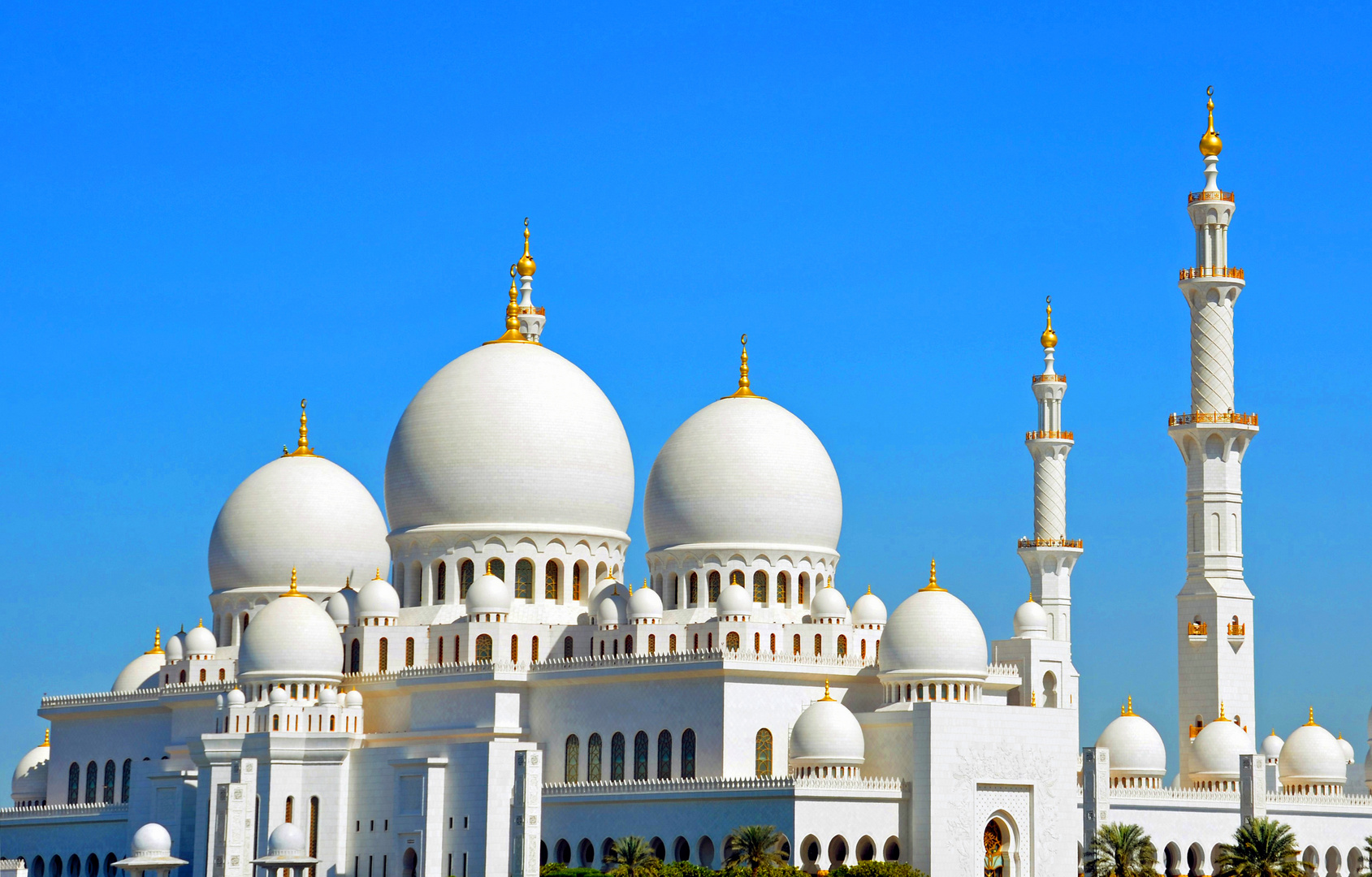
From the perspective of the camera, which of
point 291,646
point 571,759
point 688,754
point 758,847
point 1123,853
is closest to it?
point 758,847

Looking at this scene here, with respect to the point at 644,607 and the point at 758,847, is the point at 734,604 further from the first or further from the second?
the point at 758,847

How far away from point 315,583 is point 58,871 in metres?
11.1

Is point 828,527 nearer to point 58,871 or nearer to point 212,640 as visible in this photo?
point 212,640

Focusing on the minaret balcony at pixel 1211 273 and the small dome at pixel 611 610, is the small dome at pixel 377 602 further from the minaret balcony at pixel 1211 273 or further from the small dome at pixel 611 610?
the minaret balcony at pixel 1211 273

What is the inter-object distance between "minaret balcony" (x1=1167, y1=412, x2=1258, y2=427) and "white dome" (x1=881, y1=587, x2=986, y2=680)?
14.0m

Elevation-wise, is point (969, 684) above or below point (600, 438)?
below

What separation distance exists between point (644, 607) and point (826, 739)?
8.04 m

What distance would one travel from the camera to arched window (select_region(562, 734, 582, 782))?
6253 centimetres

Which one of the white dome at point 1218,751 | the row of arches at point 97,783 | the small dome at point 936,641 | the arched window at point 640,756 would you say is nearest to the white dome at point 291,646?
the row of arches at point 97,783

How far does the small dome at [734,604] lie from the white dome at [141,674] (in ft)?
64.7

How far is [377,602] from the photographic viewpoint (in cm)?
6619

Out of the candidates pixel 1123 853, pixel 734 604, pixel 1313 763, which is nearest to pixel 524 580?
pixel 734 604

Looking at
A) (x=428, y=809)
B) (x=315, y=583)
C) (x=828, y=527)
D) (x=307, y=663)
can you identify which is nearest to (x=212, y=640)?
(x=315, y=583)

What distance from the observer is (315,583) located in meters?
71.0
